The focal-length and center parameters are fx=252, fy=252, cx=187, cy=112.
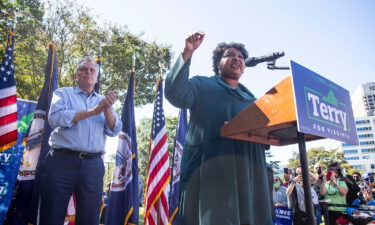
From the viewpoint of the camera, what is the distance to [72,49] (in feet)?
36.1

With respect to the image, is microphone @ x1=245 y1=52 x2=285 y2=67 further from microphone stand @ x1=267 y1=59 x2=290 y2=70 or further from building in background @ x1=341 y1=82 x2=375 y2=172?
building in background @ x1=341 y1=82 x2=375 y2=172

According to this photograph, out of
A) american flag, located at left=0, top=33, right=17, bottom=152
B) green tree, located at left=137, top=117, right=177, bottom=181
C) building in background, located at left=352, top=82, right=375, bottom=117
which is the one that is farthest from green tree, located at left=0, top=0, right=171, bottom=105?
building in background, located at left=352, top=82, right=375, bottom=117

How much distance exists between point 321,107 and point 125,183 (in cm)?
420

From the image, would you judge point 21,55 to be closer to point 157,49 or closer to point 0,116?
point 157,49

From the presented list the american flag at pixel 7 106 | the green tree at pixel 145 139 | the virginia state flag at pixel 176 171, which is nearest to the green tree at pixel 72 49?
the virginia state flag at pixel 176 171

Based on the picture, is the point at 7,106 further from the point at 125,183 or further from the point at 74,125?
the point at 125,183

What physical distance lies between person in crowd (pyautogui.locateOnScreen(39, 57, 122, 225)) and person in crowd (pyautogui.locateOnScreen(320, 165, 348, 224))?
6.17m

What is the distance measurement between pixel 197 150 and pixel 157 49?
1174 centimetres

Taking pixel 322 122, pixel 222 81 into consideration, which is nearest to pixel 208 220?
pixel 322 122

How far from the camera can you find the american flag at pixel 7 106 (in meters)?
3.82

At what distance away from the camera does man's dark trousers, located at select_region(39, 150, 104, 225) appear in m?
2.22

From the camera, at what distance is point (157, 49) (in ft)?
41.8

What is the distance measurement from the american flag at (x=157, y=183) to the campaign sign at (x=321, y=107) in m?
4.02

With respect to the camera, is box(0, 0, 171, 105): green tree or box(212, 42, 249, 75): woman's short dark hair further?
box(0, 0, 171, 105): green tree
